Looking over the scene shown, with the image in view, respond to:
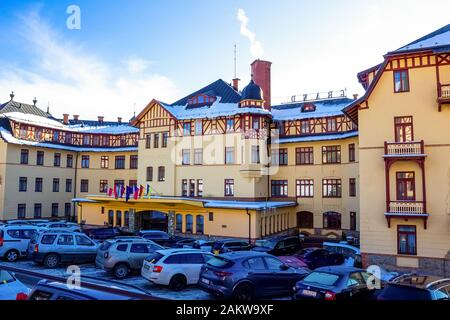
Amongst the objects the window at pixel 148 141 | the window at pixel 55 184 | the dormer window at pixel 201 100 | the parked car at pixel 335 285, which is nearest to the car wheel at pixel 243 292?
the parked car at pixel 335 285

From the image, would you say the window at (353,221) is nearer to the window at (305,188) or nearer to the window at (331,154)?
the window at (305,188)

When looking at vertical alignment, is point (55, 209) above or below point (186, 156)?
below

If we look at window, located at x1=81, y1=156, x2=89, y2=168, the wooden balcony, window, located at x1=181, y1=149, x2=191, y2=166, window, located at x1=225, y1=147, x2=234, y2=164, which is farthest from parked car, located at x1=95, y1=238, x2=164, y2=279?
window, located at x1=81, y1=156, x2=89, y2=168

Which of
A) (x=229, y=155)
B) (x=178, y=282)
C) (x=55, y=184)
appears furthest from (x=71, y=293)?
(x=55, y=184)

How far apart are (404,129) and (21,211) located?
1464 inches

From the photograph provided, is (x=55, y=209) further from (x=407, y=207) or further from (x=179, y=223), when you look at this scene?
(x=407, y=207)

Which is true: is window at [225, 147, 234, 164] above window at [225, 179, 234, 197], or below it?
above

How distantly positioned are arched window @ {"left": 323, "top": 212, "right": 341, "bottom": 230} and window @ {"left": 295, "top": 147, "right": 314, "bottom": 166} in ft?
16.9

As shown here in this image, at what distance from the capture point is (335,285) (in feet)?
36.4

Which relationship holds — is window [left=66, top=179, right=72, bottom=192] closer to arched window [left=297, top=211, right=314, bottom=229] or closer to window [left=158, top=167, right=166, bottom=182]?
window [left=158, top=167, right=166, bottom=182]

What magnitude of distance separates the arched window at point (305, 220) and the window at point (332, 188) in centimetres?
259

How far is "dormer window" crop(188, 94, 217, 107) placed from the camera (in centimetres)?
3706

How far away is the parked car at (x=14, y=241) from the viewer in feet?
66.7

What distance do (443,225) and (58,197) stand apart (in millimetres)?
38707
